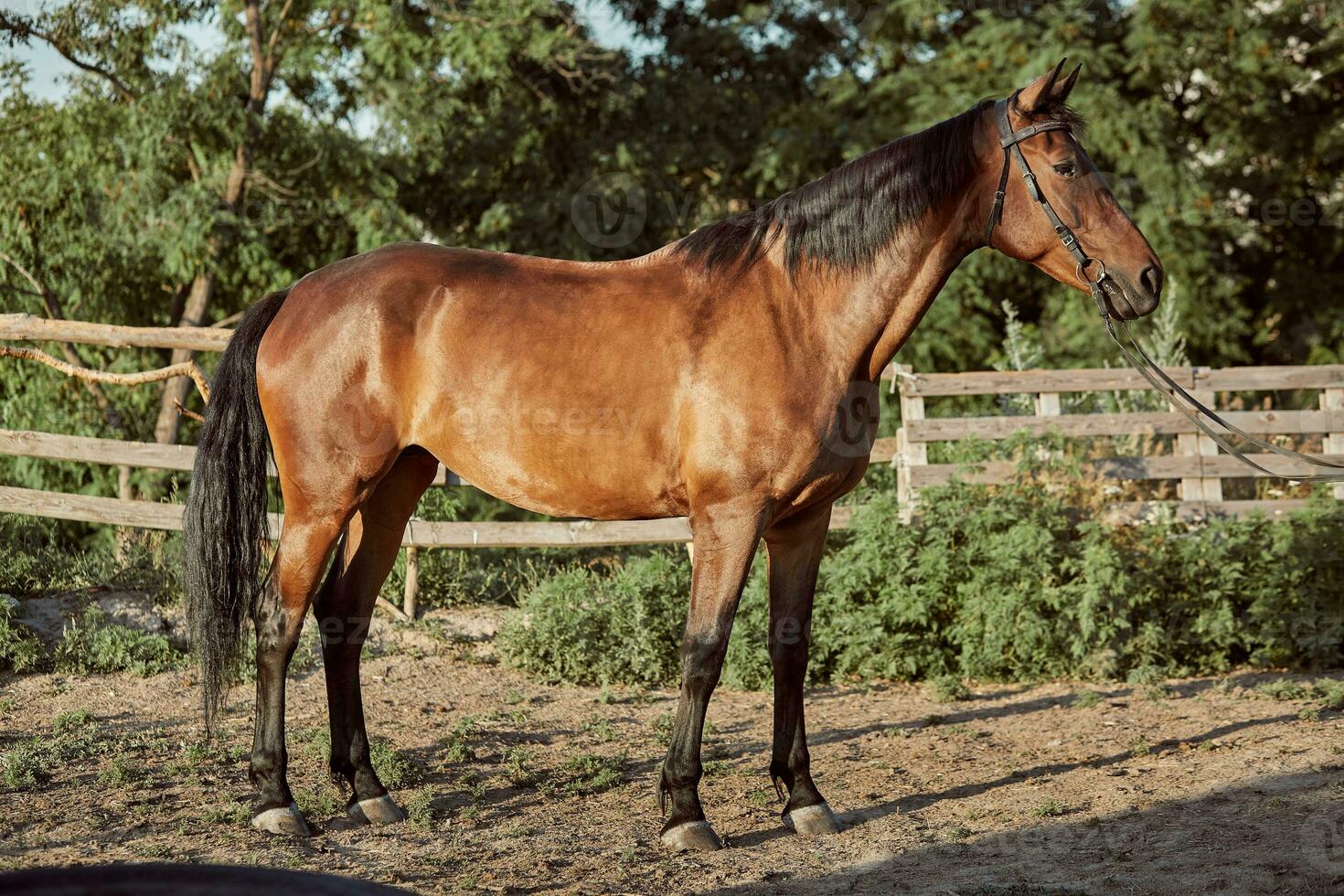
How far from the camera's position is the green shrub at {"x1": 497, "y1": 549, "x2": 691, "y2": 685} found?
249 inches

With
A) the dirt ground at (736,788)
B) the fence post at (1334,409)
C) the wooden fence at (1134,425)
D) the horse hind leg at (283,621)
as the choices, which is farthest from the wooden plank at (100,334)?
the fence post at (1334,409)

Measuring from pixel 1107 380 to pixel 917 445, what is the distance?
1.40m

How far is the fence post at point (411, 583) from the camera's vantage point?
22.7 ft

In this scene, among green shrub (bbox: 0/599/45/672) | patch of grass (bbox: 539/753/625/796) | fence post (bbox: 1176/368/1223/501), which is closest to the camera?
patch of grass (bbox: 539/753/625/796)

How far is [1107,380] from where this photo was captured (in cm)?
759

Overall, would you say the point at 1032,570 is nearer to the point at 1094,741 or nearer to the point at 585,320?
the point at 1094,741

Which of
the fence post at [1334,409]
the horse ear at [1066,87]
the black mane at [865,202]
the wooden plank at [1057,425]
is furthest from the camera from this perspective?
the fence post at [1334,409]

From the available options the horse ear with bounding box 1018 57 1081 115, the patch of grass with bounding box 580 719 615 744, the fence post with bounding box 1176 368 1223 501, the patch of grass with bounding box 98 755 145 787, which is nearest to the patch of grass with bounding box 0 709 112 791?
the patch of grass with bounding box 98 755 145 787

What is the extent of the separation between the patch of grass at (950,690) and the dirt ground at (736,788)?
0.05m

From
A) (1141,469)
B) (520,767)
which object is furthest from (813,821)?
(1141,469)

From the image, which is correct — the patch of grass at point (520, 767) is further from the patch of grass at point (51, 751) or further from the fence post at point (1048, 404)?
the fence post at point (1048, 404)

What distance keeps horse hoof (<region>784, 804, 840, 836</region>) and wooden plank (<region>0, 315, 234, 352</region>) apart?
4375 millimetres

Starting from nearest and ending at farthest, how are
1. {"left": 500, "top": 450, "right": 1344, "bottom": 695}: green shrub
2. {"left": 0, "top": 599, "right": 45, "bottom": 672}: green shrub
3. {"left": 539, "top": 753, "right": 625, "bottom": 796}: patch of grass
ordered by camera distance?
{"left": 539, "top": 753, "right": 625, "bottom": 796}: patch of grass < {"left": 0, "top": 599, "right": 45, "bottom": 672}: green shrub < {"left": 500, "top": 450, "right": 1344, "bottom": 695}: green shrub

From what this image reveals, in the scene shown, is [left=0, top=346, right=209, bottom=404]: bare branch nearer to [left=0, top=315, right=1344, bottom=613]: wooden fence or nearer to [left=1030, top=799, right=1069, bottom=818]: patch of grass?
[left=0, top=315, right=1344, bottom=613]: wooden fence
